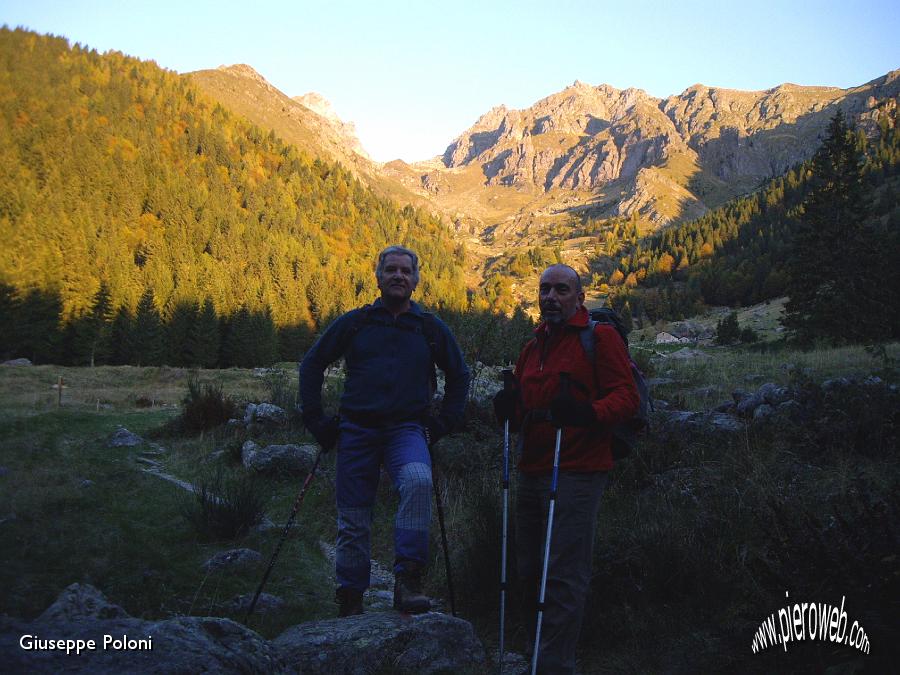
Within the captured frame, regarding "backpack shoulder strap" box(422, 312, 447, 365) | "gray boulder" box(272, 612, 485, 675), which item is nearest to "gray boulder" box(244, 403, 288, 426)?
"backpack shoulder strap" box(422, 312, 447, 365)

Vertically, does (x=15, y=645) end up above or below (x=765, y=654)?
above

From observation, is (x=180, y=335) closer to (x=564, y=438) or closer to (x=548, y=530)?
(x=564, y=438)

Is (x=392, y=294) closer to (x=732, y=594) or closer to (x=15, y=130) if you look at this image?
(x=732, y=594)

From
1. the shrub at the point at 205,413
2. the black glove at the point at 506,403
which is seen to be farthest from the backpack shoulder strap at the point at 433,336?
the shrub at the point at 205,413

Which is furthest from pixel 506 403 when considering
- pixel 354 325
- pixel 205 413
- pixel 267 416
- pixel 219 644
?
pixel 205 413

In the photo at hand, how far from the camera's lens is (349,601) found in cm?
329

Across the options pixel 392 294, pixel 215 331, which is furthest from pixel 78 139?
pixel 392 294

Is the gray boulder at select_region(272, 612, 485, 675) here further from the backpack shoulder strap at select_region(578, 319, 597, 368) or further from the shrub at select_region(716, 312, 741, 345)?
the shrub at select_region(716, 312, 741, 345)

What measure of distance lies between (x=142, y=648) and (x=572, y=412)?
6.98 ft

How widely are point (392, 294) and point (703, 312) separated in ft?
271

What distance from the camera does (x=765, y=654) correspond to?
2.73 metres

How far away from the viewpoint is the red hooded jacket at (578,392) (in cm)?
293

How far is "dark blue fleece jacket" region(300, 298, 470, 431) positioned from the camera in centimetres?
349

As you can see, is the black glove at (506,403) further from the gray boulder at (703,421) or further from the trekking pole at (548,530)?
the gray boulder at (703,421)
